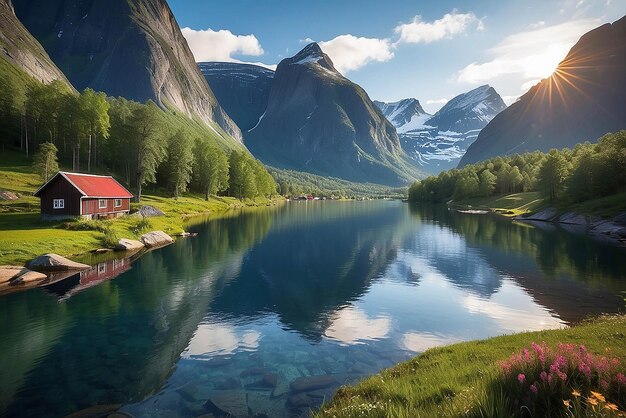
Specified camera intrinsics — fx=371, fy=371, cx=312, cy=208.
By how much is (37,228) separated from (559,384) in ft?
232

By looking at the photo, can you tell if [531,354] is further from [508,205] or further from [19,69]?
[19,69]

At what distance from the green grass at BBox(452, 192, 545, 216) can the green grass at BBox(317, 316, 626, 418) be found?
13271 cm

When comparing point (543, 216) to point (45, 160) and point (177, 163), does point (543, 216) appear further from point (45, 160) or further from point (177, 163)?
point (45, 160)

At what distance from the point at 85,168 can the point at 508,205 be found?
16408 cm

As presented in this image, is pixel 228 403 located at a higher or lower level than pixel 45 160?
lower

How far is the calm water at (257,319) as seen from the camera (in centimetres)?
2041

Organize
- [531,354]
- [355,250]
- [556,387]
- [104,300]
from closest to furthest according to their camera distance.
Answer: [556,387]
[531,354]
[104,300]
[355,250]

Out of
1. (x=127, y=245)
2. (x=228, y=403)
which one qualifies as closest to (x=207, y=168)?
(x=127, y=245)

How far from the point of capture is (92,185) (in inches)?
2849

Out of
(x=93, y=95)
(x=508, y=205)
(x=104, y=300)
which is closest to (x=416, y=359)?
(x=104, y=300)

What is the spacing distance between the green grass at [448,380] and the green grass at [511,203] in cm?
13271

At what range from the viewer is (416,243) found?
7731 centimetres

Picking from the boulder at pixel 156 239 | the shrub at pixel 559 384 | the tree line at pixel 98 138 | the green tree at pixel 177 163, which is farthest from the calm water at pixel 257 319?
the green tree at pixel 177 163

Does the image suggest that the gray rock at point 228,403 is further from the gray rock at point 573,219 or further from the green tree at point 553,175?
the green tree at point 553,175
